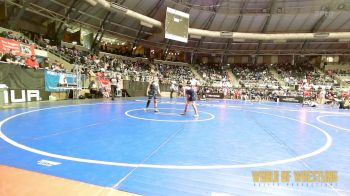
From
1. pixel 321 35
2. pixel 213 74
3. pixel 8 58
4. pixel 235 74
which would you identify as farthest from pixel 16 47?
pixel 321 35

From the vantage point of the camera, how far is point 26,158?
13.5 ft

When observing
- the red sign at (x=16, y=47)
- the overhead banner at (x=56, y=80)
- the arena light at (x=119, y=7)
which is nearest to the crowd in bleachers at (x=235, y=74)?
the arena light at (x=119, y=7)

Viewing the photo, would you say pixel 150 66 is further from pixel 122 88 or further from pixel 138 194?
pixel 138 194

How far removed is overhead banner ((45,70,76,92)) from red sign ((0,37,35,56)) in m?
3.24

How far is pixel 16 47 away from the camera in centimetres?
1700

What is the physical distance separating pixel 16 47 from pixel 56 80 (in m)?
3.83

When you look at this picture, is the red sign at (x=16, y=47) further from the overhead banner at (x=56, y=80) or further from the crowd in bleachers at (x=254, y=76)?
the crowd in bleachers at (x=254, y=76)

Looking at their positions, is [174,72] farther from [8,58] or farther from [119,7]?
[8,58]

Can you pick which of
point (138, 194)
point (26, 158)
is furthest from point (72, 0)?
point (138, 194)

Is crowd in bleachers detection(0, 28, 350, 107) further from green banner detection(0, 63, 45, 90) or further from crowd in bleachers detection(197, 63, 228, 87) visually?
green banner detection(0, 63, 45, 90)

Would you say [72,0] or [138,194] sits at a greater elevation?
[72,0]

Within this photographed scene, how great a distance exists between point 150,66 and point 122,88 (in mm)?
15913

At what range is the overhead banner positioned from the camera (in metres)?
15.9

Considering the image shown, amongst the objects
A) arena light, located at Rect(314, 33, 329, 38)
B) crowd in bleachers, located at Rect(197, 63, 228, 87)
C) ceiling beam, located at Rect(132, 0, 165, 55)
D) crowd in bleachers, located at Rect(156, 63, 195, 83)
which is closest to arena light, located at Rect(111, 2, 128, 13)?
ceiling beam, located at Rect(132, 0, 165, 55)
